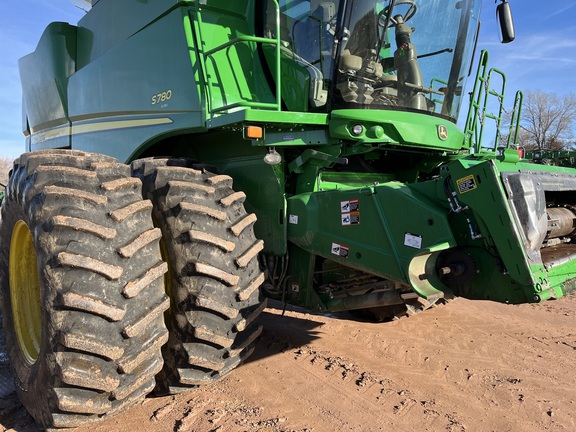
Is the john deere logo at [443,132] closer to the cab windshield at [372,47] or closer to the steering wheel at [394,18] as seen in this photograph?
the cab windshield at [372,47]

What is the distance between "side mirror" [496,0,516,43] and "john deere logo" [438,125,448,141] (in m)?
0.79

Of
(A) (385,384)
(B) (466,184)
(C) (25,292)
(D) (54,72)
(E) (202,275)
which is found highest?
(D) (54,72)

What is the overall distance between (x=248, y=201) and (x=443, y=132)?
5.27 ft

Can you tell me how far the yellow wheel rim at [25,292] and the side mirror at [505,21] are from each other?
373cm

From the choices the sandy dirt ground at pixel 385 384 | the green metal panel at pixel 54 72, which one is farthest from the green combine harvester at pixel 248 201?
the green metal panel at pixel 54 72

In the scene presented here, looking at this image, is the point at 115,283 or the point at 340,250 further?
the point at 340,250

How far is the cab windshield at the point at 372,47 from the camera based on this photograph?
3.19 m

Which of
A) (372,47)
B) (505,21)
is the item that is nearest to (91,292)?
(372,47)

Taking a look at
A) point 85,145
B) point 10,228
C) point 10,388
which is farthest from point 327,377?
point 85,145

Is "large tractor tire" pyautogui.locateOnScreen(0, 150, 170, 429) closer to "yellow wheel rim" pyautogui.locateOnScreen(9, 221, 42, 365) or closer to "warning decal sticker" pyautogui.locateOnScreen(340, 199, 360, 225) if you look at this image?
"yellow wheel rim" pyautogui.locateOnScreen(9, 221, 42, 365)

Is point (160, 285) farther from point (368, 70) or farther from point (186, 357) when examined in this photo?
point (368, 70)

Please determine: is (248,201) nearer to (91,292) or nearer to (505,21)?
(91,292)

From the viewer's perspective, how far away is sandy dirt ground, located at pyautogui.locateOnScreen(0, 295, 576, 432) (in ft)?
8.61

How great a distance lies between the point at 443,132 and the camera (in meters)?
3.47
